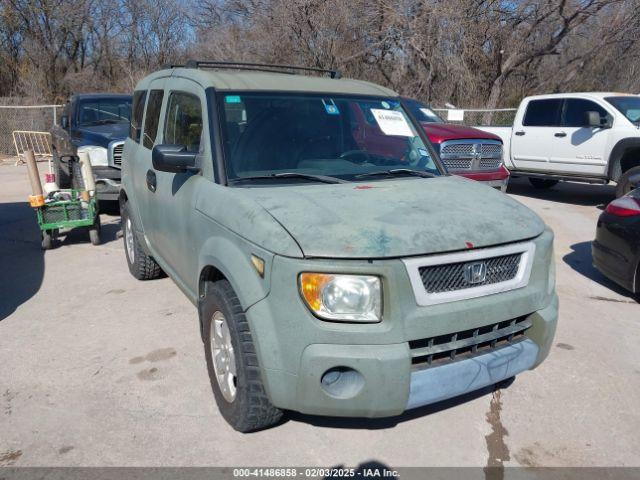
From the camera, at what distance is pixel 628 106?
1012cm

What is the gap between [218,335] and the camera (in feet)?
11.0

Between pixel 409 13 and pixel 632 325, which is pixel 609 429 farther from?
pixel 409 13

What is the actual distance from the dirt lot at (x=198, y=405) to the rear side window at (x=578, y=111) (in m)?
6.02

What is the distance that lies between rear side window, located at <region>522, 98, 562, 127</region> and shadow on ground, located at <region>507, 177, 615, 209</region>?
60.8 inches

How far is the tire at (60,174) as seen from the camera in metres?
9.36

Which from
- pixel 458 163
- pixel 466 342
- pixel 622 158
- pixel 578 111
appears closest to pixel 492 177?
pixel 458 163

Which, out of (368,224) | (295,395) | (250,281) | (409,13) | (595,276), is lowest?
(595,276)

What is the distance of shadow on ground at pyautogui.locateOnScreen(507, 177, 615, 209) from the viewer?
1123 cm

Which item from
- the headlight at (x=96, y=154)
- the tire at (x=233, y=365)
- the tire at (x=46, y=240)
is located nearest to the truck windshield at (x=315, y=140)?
the tire at (x=233, y=365)

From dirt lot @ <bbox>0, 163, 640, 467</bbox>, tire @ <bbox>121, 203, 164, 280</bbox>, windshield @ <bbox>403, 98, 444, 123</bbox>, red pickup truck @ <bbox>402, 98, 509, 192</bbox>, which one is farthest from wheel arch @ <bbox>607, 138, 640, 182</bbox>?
tire @ <bbox>121, 203, 164, 280</bbox>

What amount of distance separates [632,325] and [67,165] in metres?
7.98

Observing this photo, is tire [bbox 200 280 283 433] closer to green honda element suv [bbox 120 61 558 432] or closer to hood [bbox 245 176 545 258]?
green honda element suv [bbox 120 61 558 432]

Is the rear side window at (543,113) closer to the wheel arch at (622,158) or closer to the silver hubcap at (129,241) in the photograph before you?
the wheel arch at (622,158)

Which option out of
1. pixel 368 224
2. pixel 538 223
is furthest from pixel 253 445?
pixel 538 223
